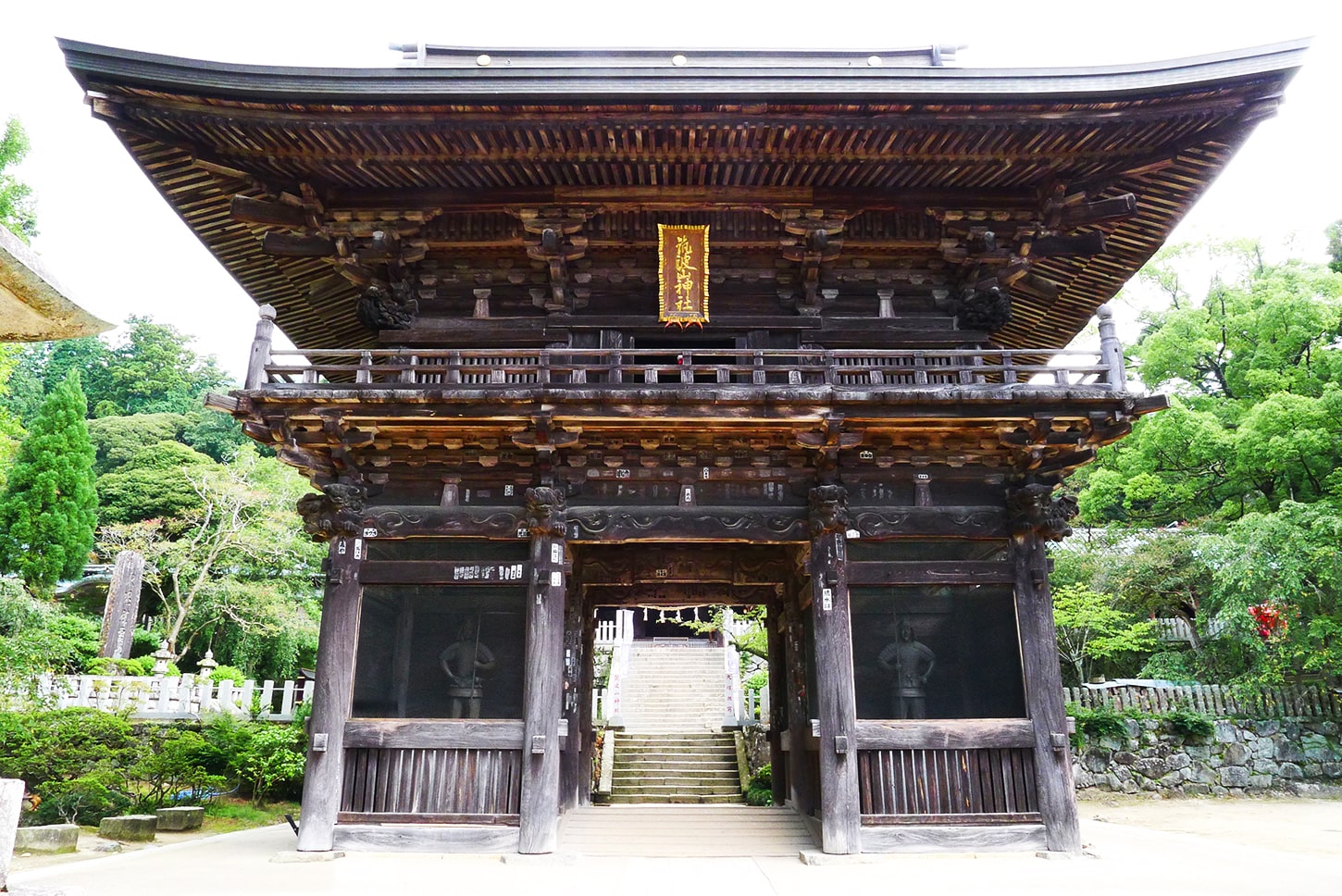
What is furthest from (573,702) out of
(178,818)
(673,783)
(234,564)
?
(234,564)

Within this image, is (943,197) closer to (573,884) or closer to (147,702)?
(573,884)

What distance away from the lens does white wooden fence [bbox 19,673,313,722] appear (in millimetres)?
18578

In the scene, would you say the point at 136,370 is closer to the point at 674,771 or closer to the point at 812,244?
the point at 674,771

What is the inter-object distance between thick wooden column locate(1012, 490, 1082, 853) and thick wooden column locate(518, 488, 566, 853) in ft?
18.6

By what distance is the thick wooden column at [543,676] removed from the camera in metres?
9.08

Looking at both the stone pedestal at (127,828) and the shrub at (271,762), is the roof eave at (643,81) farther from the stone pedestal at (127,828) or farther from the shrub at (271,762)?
the shrub at (271,762)

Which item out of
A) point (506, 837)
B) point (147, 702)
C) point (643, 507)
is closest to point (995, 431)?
point (643, 507)

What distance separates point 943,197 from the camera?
10.2 m

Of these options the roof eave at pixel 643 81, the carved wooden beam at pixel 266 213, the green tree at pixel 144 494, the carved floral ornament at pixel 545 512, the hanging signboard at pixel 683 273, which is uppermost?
the green tree at pixel 144 494

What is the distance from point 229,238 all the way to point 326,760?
287 inches

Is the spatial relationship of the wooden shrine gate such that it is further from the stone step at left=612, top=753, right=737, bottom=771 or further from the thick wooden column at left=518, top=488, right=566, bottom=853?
the stone step at left=612, top=753, right=737, bottom=771

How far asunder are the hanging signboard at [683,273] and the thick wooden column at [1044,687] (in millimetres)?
4879

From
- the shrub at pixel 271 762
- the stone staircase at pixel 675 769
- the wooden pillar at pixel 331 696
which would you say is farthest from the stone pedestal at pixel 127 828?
the stone staircase at pixel 675 769

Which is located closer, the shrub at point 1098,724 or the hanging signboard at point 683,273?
the hanging signboard at point 683,273
